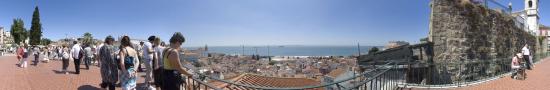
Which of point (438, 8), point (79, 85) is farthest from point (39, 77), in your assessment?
point (438, 8)

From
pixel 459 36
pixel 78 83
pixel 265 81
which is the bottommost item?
pixel 265 81

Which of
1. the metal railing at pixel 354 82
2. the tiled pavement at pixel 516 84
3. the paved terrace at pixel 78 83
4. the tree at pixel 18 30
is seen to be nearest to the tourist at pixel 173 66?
the metal railing at pixel 354 82

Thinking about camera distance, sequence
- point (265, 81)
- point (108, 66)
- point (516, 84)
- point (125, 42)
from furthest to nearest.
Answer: point (265, 81) < point (516, 84) < point (108, 66) < point (125, 42)

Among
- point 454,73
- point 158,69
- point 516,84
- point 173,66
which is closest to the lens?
point 173,66

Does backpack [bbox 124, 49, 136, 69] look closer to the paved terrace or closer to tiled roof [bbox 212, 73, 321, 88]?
the paved terrace

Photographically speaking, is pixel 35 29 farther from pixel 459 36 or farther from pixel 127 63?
pixel 127 63

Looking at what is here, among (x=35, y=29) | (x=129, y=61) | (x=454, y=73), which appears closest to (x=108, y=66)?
(x=129, y=61)

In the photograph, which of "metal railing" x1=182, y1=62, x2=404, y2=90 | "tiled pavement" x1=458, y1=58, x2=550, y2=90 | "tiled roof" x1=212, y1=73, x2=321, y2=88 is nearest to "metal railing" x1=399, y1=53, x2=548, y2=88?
"tiled pavement" x1=458, y1=58, x2=550, y2=90
